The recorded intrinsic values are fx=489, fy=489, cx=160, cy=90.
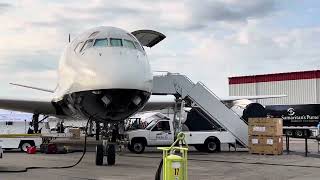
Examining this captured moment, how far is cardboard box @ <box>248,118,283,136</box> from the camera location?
21578 mm

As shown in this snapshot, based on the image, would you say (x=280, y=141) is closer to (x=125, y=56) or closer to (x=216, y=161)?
(x=216, y=161)

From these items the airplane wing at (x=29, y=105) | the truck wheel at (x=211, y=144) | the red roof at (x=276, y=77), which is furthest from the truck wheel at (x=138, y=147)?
the red roof at (x=276, y=77)

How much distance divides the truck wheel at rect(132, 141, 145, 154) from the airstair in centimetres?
276

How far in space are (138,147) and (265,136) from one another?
5.73 metres

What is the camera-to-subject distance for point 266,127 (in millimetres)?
21859

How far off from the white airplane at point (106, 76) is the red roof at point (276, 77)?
4051cm

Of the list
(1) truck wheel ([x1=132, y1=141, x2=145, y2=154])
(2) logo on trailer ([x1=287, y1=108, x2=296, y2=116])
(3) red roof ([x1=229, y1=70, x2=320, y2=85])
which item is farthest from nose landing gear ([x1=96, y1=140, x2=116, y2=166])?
(3) red roof ([x1=229, y1=70, x2=320, y2=85])

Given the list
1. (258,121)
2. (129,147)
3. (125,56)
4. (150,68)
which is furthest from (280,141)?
(125,56)

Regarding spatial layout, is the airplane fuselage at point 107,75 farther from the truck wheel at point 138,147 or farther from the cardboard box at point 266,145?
the cardboard box at point 266,145

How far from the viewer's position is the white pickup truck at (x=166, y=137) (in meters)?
22.4

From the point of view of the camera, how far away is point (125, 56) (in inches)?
583

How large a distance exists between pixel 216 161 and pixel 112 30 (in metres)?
6.09

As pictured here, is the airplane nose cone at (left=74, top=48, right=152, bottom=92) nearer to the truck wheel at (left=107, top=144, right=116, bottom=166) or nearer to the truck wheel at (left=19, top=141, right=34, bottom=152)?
the truck wheel at (left=107, top=144, right=116, bottom=166)

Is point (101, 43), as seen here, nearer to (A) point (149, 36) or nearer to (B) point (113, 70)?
(B) point (113, 70)
